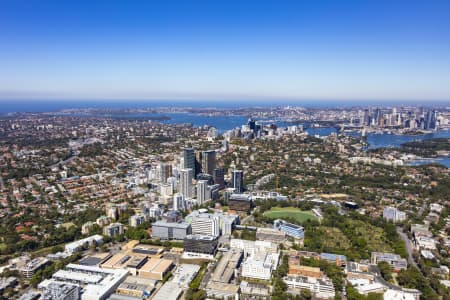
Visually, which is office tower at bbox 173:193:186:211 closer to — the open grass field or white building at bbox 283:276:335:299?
the open grass field

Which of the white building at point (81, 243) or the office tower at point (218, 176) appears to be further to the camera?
the office tower at point (218, 176)

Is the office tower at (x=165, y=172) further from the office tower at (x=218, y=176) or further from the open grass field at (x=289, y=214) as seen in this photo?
the open grass field at (x=289, y=214)

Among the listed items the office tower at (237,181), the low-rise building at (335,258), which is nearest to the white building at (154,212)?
the office tower at (237,181)

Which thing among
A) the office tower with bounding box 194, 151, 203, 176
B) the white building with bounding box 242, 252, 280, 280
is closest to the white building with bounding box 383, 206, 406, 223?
the white building with bounding box 242, 252, 280, 280

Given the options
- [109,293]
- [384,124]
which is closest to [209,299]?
[109,293]

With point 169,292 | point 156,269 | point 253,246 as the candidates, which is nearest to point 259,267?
point 253,246

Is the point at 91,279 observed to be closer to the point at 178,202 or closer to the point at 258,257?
the point at 258,257
